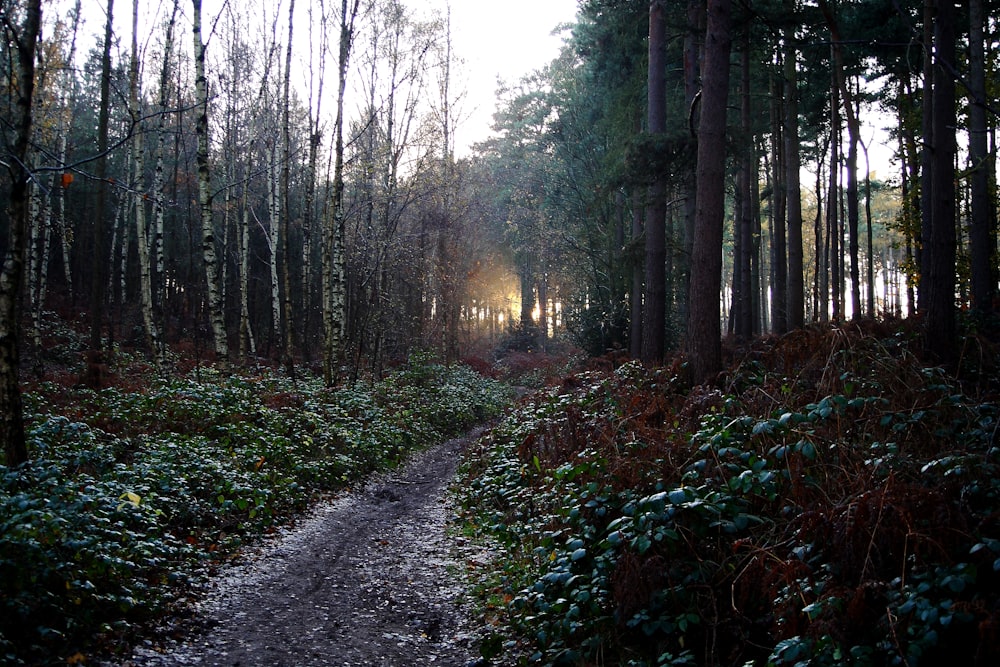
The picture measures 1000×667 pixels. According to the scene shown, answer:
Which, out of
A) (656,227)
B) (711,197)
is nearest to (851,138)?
(656,227)

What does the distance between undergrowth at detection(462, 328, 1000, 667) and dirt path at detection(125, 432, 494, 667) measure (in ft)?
2.00

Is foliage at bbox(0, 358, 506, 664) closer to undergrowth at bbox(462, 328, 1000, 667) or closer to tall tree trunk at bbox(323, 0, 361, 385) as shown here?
tall tree trunk at bbox(323, 0, 361, 385)

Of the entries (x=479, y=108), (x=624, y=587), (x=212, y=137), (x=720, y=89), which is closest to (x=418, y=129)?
(x=479, y=108)

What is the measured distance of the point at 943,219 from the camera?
368 inches

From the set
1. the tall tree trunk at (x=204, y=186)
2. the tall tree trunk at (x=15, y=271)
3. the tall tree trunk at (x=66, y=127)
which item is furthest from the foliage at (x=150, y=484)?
the tall tree trunk at (x=66, y=127)

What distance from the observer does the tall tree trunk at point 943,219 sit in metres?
9.09

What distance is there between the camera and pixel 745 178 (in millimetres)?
18828

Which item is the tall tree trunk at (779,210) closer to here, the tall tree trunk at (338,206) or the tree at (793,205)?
the tree at (793,205)

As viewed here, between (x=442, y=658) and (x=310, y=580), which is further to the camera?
(x=310, y=580)

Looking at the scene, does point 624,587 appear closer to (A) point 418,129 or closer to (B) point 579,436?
(B) point 579,436

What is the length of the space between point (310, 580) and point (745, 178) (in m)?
16.7

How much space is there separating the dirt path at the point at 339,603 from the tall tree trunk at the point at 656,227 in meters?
6.90

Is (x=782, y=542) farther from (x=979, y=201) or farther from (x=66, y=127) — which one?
(x=66, y=127)

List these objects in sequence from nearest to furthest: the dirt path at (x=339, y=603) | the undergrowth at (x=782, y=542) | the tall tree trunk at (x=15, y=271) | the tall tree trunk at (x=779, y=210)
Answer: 1. the undergrowth at (x=782, y=542)
2. the dirt path at (x=339, y=603)
3. the tall tree trunk at (x=15, y=271)
4. the tall tree trunk at (x=779, y=210)
